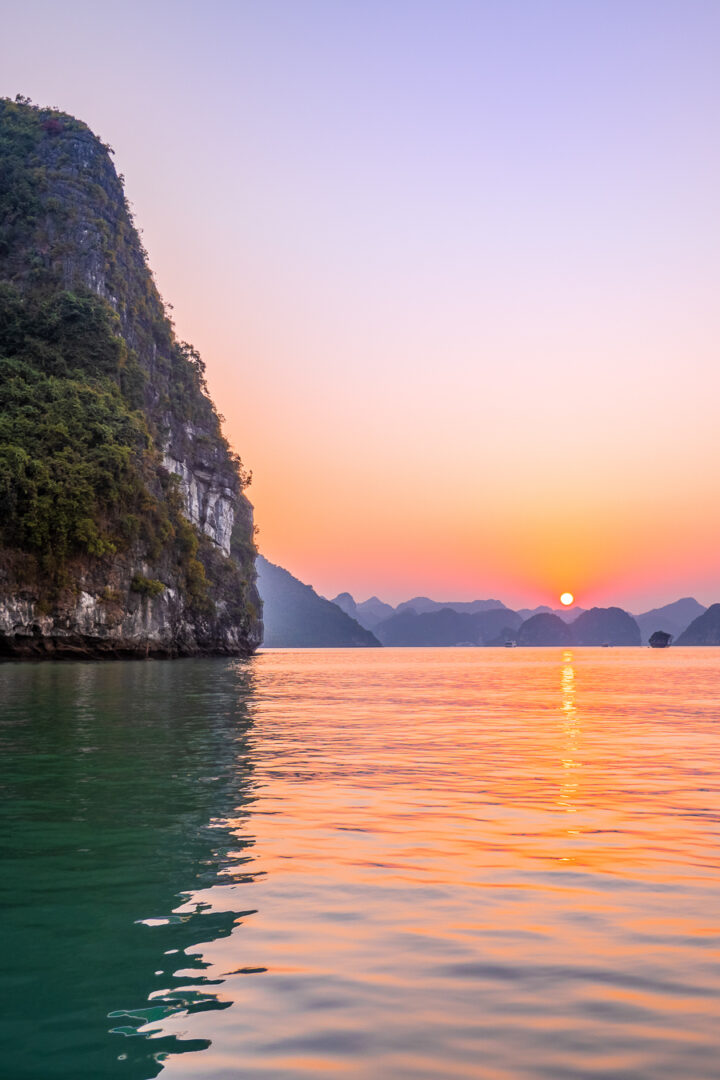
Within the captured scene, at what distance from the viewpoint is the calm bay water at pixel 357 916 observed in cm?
452

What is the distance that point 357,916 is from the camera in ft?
22.2

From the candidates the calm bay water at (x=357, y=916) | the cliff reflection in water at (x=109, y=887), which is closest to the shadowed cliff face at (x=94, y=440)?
the cliff reflection in water at (x=109, y=887)

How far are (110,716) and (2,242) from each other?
80.2m

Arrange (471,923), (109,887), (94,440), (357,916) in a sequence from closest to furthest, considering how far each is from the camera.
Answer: (471,923)
(357,916)
(109,887)
(94,440)

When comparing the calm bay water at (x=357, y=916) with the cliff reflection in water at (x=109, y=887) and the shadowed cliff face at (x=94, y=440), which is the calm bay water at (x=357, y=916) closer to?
the cliff reflection in water at (x=109, y=887)

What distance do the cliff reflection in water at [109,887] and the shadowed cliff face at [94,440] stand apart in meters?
46.9

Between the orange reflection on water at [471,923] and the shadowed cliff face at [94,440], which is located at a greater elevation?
the shadowed cliff face at [94,440]

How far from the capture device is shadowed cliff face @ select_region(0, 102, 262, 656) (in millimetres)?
63500

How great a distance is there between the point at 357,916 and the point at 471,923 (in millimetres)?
873

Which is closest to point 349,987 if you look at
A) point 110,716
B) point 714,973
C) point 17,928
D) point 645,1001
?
point 645,1001

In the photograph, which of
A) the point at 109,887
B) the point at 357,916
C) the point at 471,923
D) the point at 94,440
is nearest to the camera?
the point at 471,923

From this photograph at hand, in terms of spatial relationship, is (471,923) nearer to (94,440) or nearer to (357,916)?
(357,916)

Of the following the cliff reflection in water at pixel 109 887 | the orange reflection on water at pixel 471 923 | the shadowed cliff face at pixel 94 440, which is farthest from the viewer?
the shadowed cliff face at pixel 94 440

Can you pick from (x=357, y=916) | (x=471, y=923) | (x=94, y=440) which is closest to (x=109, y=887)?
(x=357, y=916)
